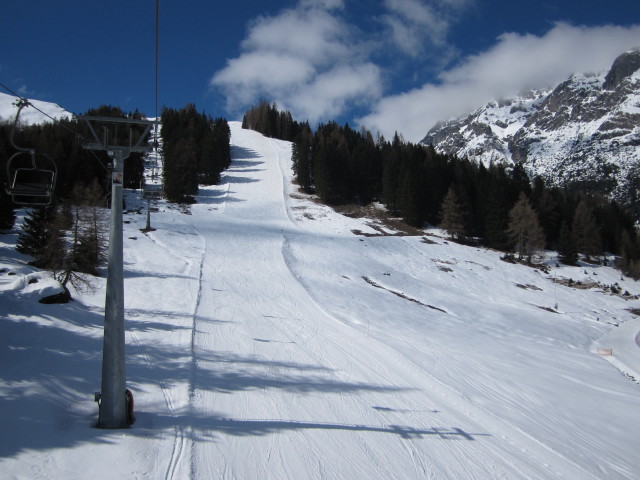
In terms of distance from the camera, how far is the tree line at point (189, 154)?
57.3 meters

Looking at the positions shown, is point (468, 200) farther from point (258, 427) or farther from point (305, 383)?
point (258, 427)

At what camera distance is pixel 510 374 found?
1358 centimetres

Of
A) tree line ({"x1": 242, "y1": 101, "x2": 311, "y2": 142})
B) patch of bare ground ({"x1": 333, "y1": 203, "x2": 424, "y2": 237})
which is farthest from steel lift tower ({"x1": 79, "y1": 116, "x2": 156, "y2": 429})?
tree line ({"x1": 242, "y1": 101, "x2": 311, "y2": 142})

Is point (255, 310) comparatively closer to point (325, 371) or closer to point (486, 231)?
point (325, 371)

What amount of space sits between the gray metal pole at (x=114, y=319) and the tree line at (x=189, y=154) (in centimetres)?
5358

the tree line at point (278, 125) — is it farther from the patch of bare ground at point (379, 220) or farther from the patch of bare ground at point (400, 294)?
the patch of bare ground at point (400, 294)

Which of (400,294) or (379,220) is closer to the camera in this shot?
(400,294)

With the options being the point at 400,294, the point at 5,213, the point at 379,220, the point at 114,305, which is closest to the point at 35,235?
the point at 5,213

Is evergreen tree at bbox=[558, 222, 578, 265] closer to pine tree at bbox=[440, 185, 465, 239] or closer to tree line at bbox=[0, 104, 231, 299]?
pine tree at bbox=[440, 185, 465, 239]

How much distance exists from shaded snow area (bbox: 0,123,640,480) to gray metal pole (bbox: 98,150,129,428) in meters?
0.55

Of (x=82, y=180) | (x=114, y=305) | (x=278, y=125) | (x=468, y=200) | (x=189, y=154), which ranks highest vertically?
(x=278, y=125)

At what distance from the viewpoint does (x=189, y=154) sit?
201 ft

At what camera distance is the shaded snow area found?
6.75 metres

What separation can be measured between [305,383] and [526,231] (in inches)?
1947
